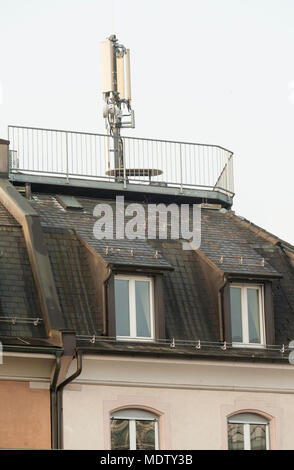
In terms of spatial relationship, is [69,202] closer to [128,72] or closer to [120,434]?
[128,72]

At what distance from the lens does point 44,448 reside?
5262 cm

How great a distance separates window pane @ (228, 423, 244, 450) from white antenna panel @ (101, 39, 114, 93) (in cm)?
1416

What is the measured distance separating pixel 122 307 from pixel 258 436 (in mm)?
5193

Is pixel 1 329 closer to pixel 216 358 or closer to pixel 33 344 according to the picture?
pixel 33 344

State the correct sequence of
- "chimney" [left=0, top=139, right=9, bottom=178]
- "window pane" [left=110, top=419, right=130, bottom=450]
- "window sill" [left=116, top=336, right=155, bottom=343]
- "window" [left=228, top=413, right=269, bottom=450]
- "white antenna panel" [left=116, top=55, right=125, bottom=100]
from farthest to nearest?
Answer: "white antenna panel" [left=116, top=55, right=125, bottom=100], "chimney" [left=0, top=139, right=9, bottom=178], "window" [left=228, top=413, right=269, bottom=450], "window sill" [left=116, top=336, right=155, bottom=343], "window pane" [left=110, top=419, right=130, bottom=450]

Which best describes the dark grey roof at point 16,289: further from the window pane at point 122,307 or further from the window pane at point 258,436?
the window pane at point 258,436

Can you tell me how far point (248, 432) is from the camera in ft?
184

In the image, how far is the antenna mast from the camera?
212 ft

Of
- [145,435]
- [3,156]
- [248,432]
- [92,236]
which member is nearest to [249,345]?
[248,432]

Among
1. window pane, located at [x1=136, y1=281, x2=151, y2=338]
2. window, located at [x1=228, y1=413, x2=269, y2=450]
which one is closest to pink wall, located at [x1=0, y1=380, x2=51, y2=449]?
window pane, located at [x1=136, y1=281, x2=151, y2=338]

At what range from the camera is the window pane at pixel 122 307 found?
181 feet

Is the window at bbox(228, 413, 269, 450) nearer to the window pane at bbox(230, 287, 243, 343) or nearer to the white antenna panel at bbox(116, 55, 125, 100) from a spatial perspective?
the window pane at bbox(230, 287, 243, 343)
